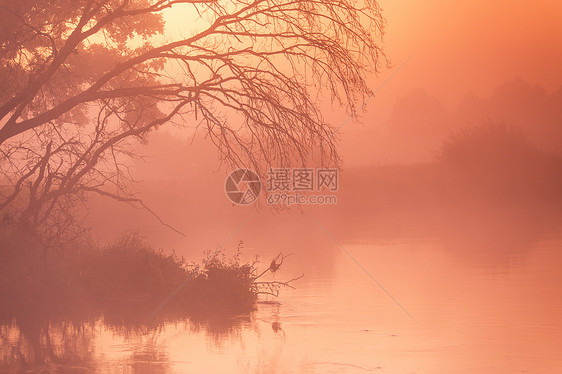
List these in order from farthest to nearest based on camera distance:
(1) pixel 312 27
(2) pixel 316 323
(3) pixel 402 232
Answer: (3) pixel 402 232
(1) pixel 312 27
(2) pixel 316 323

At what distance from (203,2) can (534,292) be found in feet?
26.6

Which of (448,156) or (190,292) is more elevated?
(448,156)

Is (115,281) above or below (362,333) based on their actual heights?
above

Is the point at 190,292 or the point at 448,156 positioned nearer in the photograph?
the point at 190,292

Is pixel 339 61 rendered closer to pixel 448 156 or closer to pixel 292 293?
pixel 292 293

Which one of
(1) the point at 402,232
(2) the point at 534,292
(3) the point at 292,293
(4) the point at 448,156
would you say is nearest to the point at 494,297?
(2) the point at 534,292

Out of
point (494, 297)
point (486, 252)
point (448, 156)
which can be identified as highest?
point (448, 156)

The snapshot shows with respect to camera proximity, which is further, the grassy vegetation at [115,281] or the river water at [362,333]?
the grassy vegetation at [115,281]

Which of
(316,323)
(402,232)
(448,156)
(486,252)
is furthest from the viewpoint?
(448,156)

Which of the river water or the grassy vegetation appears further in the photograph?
the grassy vegetation

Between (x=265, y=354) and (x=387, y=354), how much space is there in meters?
1.60

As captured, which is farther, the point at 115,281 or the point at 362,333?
the point at 115,281

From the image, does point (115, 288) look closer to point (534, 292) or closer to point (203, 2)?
point (203, 2)

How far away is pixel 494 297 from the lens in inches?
630
